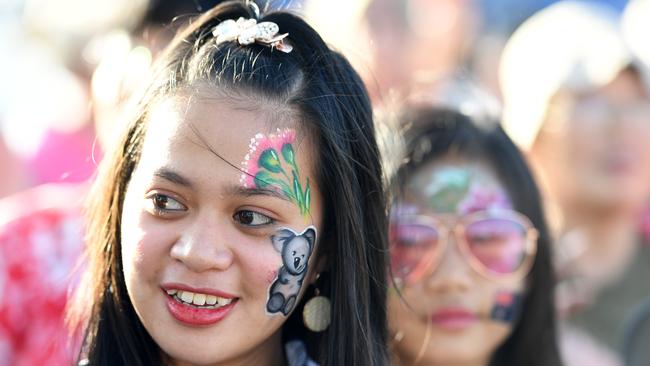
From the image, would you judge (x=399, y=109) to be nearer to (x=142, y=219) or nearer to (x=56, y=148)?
(x=142, y=219)

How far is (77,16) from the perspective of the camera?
488 centimetres

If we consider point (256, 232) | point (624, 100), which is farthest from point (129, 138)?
point (624, 100)

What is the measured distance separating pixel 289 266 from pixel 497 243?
44.4 inches

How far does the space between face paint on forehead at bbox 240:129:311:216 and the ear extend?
7 cm

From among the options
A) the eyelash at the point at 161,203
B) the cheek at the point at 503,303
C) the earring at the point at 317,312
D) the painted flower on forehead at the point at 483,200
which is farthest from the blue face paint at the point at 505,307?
the eyelash at the point at 161,203

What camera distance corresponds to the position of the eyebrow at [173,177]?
259 centimetres

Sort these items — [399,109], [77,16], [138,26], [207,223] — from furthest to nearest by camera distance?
[77,16], [138,26], [399,109], [207,223]

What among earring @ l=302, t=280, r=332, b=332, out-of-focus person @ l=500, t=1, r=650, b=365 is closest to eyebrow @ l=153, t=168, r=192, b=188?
earring @ l=302, t=280, r=332, b=332

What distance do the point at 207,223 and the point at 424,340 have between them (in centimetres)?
123

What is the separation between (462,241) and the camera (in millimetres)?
3588

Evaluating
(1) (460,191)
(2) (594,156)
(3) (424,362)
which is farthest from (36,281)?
(2) (594,156)

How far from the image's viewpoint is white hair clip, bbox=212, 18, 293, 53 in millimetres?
2754

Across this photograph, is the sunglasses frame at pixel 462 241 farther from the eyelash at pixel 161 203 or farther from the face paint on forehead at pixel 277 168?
the eyelash at pixel 161 203

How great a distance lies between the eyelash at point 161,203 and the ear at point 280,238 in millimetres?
225
